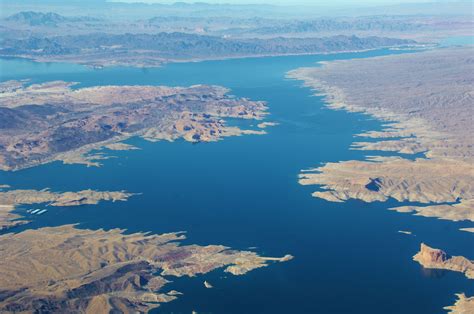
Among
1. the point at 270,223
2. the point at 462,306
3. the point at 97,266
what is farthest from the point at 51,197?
the point at 462,306

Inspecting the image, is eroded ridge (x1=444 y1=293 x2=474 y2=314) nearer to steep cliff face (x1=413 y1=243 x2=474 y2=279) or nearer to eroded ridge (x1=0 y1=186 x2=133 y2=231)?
steep cliff face (x1=413 y1=243 x2=474 y2=279)

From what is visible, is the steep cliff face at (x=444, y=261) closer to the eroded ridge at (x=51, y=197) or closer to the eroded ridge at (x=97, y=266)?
the eroded ridge at (x=97, y=266)

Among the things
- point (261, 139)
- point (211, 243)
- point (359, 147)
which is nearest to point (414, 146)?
point (359, 147)

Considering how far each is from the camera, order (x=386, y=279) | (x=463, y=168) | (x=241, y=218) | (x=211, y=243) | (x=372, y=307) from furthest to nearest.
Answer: (x=463, y=168)
(x=241, y=218)
(x=211, y=243)
(x=386, y=279)
(x=372, y=307)

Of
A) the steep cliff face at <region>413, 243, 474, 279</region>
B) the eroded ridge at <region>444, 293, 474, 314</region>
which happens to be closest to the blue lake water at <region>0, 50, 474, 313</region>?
the eroded ridge at <region>444, 293, 474, 314</region>

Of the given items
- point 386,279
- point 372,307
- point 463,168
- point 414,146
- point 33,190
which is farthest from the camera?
point 414,146

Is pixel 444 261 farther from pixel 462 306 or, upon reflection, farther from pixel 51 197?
pixel 51 197

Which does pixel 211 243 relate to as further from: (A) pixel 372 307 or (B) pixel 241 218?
(A) pixel 372 307

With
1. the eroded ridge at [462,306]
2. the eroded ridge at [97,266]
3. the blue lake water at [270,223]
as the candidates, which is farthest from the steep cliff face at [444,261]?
the eroded ridge at [97,266]
